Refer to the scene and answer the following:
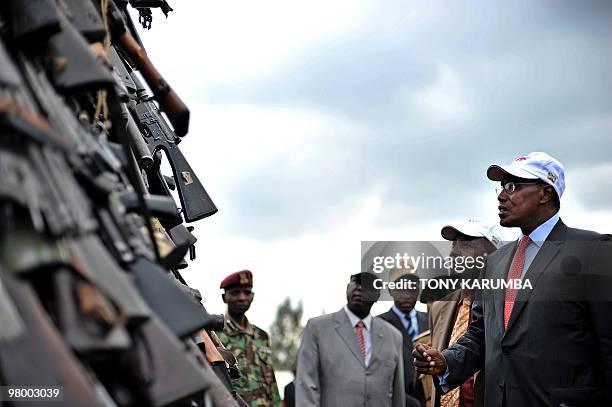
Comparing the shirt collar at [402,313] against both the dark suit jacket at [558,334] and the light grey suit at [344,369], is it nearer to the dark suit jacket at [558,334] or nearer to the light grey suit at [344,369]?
the light grey suit at [344,369]

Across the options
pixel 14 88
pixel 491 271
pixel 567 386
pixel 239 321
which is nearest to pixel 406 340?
pixel 239 321

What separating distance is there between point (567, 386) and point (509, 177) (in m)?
1.31

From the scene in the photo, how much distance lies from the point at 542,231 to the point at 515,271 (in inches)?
11.3

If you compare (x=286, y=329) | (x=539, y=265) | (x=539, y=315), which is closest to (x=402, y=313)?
(x=539, y=265)

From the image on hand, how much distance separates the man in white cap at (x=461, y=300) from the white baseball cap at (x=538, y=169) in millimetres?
1232

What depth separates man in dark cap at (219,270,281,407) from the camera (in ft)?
31.6

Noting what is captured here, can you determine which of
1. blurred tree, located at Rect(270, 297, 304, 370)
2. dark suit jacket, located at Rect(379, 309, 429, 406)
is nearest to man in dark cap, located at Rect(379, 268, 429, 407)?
dark suit jacket, located at Rect(379, 309, 429, 406)

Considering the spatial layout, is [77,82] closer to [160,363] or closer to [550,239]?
[160,363]

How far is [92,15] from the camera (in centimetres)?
383

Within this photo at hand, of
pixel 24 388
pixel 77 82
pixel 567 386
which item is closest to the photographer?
pixel 24 388

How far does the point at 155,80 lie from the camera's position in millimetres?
4410

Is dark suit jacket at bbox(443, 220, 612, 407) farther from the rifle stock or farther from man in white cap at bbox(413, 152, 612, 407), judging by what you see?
the rifle stock

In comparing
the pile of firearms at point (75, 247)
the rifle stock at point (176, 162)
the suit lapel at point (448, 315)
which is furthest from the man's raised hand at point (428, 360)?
the pile of firearms at point (75, 247)

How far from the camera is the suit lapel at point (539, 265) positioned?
5.85 m
